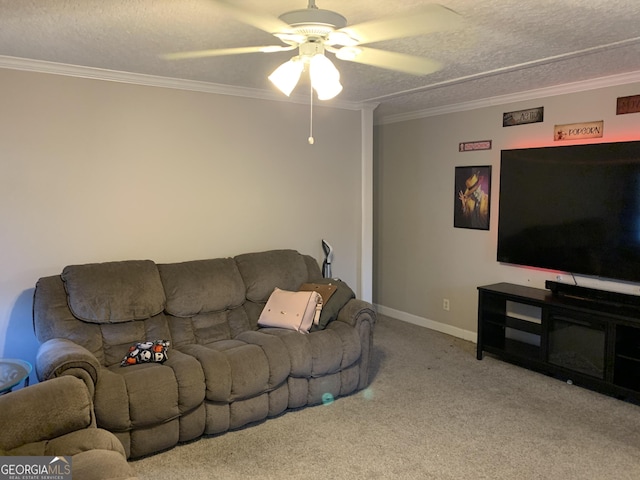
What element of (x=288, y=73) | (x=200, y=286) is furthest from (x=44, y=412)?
(x=288, y=73)

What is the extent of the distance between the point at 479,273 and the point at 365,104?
6.47 feet

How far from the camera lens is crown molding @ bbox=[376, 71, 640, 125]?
364 centimetres

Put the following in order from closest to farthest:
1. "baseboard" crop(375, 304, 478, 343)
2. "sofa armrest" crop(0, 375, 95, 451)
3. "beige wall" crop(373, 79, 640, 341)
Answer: "sofa armrest" crop(0, 375, 95, 451) < "beige wall" crop(373, 79, 640, 341) < "baseboard" crop(375, 304, 478, 343)

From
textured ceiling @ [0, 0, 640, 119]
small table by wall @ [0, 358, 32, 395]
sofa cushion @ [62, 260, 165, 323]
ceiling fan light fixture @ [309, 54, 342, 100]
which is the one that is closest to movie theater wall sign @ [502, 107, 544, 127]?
textured ceiling @ [0, 0, 640, 119]

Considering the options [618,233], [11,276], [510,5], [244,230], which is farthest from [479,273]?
[11,276]

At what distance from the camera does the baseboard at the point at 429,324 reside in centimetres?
486

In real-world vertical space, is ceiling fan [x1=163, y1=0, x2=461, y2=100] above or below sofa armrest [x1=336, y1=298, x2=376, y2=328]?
above

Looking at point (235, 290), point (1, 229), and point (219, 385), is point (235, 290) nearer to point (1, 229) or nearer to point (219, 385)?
point (219, 385)

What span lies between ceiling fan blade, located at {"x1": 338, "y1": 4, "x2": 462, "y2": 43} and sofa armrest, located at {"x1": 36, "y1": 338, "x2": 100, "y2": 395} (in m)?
2.05

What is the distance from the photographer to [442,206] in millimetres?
5055

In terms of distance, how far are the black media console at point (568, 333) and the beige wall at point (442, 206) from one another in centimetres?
Answer: 23

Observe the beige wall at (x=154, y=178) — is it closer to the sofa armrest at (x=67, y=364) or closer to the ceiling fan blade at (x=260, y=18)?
the sofa armrest at (x=67, y=364)

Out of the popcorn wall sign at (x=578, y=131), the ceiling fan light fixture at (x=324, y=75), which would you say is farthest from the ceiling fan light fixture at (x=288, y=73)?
the popcorn wall sign at (x=578, y=131)

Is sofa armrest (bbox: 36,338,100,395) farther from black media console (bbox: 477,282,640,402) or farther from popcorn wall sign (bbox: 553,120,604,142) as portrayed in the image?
popcorn wall sign (bbox: 553,120,604,142)
